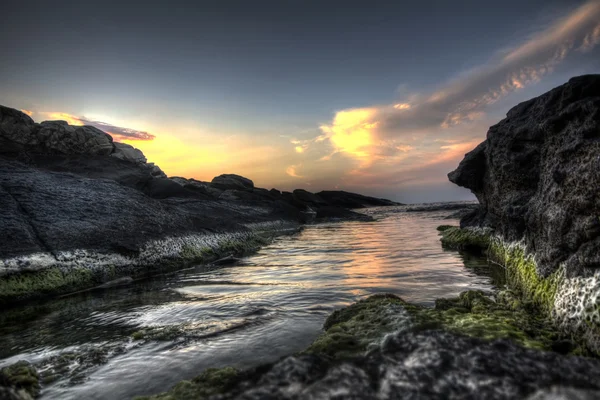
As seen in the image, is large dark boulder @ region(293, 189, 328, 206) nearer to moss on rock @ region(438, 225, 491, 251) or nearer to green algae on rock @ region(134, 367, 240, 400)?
moss on rock @ region(438, 225, 491, 251)

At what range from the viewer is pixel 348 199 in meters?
75.4

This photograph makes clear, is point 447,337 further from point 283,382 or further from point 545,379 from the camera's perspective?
point 283,382

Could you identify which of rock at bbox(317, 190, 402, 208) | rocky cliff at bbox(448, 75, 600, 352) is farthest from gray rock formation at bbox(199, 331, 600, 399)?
rock at bbox(317, 190, 402, 208)

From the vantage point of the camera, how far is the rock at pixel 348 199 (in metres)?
70.7

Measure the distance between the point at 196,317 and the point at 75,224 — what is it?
18.4 feet

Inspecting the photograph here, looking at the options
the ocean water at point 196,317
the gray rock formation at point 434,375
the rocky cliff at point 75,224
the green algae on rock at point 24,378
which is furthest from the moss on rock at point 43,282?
the gray rock formation at point 434,375

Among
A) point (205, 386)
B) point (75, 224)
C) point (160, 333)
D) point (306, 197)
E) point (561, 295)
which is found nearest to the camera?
point (205, 386)

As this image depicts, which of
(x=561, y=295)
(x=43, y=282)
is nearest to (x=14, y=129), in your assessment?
(x=43, y=282)

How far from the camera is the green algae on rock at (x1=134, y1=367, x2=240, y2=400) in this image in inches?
92.7

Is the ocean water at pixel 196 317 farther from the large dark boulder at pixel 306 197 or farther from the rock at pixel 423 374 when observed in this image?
the large dark boulder at pixel 306 197

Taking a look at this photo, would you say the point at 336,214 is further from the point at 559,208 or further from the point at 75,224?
the point at 559,208

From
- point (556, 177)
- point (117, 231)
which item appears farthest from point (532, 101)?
point (117, 231)

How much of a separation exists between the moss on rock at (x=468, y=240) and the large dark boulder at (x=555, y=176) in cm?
193

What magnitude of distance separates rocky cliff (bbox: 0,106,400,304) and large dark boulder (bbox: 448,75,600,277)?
28.5 feet
